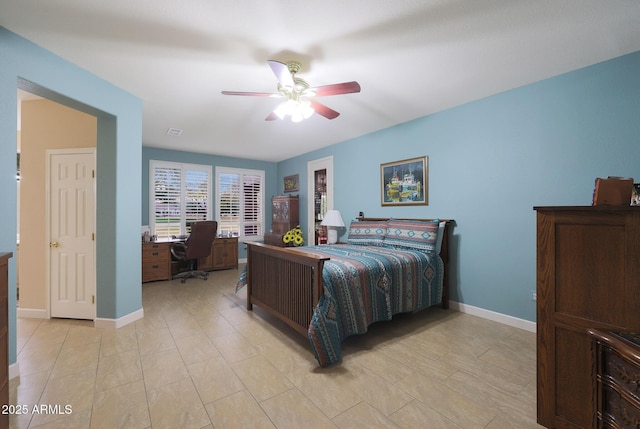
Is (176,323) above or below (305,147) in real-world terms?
below

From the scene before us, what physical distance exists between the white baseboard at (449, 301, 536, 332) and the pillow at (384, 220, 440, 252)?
862 mm

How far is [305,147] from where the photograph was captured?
552cm

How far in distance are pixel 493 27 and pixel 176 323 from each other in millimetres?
4018

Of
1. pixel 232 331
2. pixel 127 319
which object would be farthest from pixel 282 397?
pixel 127 319

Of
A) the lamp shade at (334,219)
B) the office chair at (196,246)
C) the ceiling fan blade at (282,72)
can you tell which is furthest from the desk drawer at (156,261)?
the ceiling fan blade at (282,72)

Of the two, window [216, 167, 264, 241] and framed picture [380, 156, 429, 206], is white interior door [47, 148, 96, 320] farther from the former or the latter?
framed picture [380, 156, 429, 206]

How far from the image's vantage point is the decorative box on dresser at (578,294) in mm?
1236

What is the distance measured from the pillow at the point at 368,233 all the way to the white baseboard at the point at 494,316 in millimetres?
1246

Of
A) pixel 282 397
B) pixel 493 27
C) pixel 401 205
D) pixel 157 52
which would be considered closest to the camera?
pixel 282 397

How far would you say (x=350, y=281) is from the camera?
7.75ft

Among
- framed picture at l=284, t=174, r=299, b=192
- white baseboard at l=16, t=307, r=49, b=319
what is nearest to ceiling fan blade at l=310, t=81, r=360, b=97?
white baseboard at l=16, t=307, r=49, b=319

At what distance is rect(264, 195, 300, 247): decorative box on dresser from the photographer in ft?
20.1

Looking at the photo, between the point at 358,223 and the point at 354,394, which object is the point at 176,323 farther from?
the point at 358,223

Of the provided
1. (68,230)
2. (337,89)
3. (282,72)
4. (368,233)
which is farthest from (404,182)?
(68,230)
